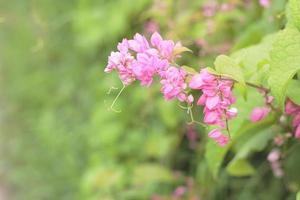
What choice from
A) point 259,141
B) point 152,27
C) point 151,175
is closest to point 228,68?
point 259,141

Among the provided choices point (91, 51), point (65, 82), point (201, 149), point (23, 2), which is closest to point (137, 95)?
point (201, 149)

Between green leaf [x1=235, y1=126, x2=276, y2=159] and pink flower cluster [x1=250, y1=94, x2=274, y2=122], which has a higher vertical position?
green leaf [x1=235, y1=126, x2=276, y2=159]

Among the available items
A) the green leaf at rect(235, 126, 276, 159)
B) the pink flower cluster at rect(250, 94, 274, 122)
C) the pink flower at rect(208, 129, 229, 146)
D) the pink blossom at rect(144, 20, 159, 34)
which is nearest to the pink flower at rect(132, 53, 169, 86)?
the pink flower at rect(208, 129, 229, 146)

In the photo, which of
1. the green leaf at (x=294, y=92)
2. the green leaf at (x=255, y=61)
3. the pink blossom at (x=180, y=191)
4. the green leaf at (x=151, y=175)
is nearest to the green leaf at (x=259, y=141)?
the green leaf at (x=255, y=61)

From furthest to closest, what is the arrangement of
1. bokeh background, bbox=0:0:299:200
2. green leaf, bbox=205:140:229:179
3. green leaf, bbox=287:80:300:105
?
bokeh background, bbox=0:0:299:200 < green leaf, bbox=205:140:229:179 < green leaf, bbox=287:80:300:105

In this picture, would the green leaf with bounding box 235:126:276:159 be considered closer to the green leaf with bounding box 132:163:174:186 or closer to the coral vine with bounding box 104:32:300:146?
the coral vine with bounding box 104:32:300:146

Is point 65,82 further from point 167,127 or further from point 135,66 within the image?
point 135,66
